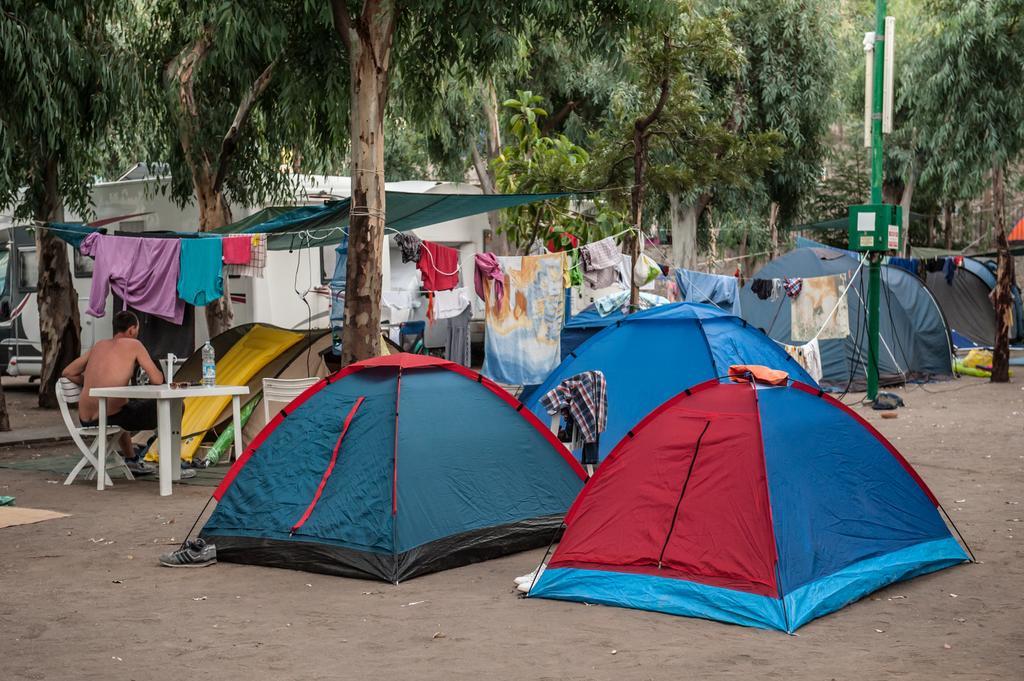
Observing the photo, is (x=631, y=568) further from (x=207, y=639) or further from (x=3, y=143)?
(x=3, y=143)

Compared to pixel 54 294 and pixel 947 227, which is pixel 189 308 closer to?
pixel 54 294

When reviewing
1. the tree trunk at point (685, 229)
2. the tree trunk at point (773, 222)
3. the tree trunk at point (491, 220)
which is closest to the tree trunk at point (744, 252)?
the tree trunk at point (773, 222)

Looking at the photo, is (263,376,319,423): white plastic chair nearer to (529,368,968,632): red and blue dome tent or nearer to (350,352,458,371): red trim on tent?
(350,352,458,371): red trim on tent

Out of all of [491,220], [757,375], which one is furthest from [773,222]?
[757,375]

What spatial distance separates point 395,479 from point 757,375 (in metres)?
2.16

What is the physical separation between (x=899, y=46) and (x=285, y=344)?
2212 cm

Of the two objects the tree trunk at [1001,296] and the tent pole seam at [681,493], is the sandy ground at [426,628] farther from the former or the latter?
the tree trunk at [1001,296]

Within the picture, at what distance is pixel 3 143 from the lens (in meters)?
13.1

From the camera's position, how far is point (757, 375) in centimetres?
663

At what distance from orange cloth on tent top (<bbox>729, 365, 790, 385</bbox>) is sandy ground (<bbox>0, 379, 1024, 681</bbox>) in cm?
129

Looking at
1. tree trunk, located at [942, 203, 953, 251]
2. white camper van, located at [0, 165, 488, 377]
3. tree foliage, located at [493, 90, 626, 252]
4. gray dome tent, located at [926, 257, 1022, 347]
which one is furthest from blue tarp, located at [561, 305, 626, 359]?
tree trunk, located at [942, 203, 953, 251]

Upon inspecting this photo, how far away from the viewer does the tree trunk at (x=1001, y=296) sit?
18094 mm

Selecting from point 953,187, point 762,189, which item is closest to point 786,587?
point 762,189

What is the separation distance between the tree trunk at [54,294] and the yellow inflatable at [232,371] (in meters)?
4.99
